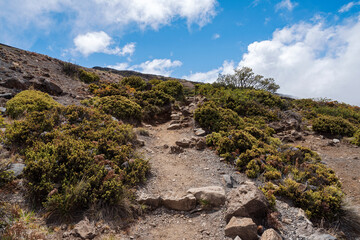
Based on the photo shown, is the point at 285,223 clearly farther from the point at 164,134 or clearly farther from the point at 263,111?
the point at 263,111

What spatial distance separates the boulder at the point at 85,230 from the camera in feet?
12.4

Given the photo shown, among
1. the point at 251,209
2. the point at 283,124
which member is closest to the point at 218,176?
the point at 251,209

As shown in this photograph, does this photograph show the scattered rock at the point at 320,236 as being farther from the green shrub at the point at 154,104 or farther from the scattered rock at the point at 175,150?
the green shrub at the point at 154,104

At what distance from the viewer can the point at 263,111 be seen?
51.0 ft

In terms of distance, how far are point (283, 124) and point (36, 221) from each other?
49.8ft

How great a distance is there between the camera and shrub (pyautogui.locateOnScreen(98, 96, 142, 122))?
37.3 ft

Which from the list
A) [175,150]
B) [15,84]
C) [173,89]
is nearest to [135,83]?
[173,89]

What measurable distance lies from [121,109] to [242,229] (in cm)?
978

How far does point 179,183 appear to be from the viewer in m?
6.26

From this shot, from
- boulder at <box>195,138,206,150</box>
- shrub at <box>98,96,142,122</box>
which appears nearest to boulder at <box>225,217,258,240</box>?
boulder at <box>195,138,206,150</box>

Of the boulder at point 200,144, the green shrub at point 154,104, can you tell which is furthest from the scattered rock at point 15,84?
the boulder at point 200,144

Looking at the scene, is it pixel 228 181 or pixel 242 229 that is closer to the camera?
pixel 242 229

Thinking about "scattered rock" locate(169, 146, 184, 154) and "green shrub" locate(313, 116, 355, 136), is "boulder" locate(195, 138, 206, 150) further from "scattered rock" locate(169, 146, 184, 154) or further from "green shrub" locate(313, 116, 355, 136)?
"green shrub" locate(313, 116, 355, 136)

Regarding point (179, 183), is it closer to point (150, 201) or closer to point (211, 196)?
point (150, 201)
